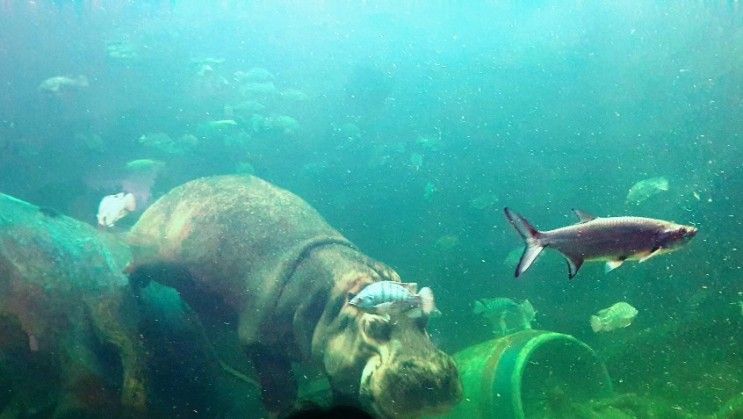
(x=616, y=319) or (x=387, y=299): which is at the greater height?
(x=387, y=299)

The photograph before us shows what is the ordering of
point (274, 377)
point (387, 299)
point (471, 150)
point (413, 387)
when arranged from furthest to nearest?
1. point (471, 150)
2. point (274, 377)
3. point (387, 299)
4. point (413, 387)

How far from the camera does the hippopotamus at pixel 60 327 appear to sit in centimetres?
416

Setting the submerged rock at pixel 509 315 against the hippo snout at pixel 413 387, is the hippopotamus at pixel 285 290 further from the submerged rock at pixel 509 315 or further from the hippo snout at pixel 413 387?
the submerged rock at pixel 509 315

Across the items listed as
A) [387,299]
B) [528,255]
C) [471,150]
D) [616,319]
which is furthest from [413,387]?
[471,150]

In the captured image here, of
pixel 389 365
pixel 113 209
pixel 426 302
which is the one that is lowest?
pixel 113 209

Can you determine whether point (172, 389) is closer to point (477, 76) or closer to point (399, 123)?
point (399, 123)

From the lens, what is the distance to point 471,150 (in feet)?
65.1

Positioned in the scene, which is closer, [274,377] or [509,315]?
[274,377]

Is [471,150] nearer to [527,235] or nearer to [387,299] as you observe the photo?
[387,299]

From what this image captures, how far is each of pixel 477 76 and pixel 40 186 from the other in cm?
2696

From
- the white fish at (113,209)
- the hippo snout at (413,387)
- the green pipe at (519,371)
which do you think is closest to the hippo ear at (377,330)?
the hippo snout at (413,387)

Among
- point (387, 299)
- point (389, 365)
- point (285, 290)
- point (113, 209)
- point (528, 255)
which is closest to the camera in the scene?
point (528, 255)

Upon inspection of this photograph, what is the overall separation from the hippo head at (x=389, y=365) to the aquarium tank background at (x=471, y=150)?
172 centimetres

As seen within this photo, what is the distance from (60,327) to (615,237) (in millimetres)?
4682
